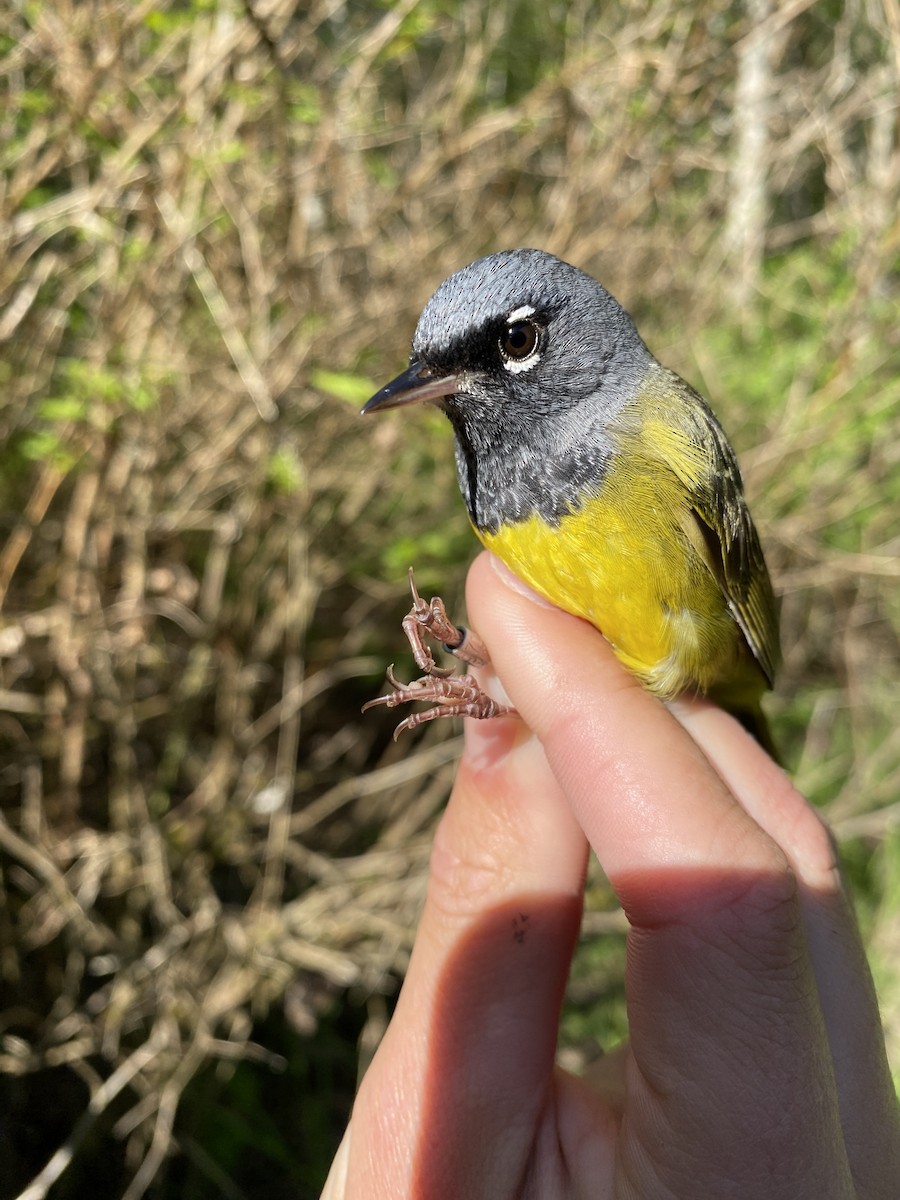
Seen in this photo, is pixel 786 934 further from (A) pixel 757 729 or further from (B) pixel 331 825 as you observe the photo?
(B) pixel 331 825

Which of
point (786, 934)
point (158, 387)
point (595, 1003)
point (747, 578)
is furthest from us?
point (595, 1003)

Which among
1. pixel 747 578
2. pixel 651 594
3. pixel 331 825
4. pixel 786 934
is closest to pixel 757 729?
pixel 747 578

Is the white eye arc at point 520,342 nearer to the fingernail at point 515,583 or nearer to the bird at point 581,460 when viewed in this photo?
the bird at point 581,460

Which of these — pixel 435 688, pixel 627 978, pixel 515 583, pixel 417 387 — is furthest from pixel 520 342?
pixel 627 978

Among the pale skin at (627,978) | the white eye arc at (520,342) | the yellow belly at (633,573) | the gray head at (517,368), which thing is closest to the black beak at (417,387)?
the gray head at (517,368)

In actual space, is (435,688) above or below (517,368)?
below

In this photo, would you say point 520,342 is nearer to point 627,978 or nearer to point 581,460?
point 581,460
